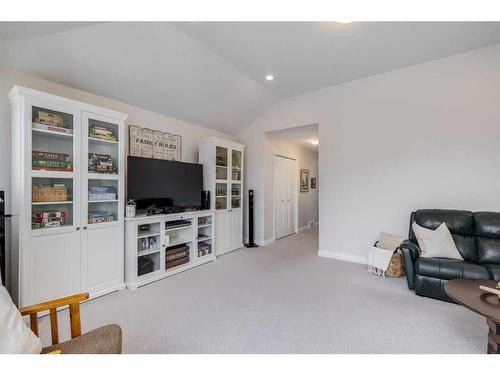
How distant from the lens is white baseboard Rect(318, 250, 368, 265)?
369cm

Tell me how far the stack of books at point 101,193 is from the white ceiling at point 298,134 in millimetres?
3128

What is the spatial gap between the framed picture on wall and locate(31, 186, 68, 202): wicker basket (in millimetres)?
5195

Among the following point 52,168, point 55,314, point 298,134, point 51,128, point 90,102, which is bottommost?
point 55,314

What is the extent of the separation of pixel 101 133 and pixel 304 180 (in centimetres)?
A: 509

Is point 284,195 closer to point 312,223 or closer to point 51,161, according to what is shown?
point 312,223

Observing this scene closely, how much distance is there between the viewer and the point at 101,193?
258 cm

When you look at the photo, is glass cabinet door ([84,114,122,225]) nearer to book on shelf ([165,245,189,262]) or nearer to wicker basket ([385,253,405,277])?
book on shelf ([165,245,189,262])

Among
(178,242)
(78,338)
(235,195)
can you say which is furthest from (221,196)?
(78,338)

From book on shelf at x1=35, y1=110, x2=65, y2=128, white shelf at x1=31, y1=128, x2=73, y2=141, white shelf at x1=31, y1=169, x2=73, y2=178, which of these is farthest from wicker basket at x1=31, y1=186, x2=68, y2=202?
book on shelf at x1=35, y1=110, x2=65, y2=128

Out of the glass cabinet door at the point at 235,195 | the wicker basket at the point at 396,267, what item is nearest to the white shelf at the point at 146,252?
the glass cabinet door at the point at 235,195
